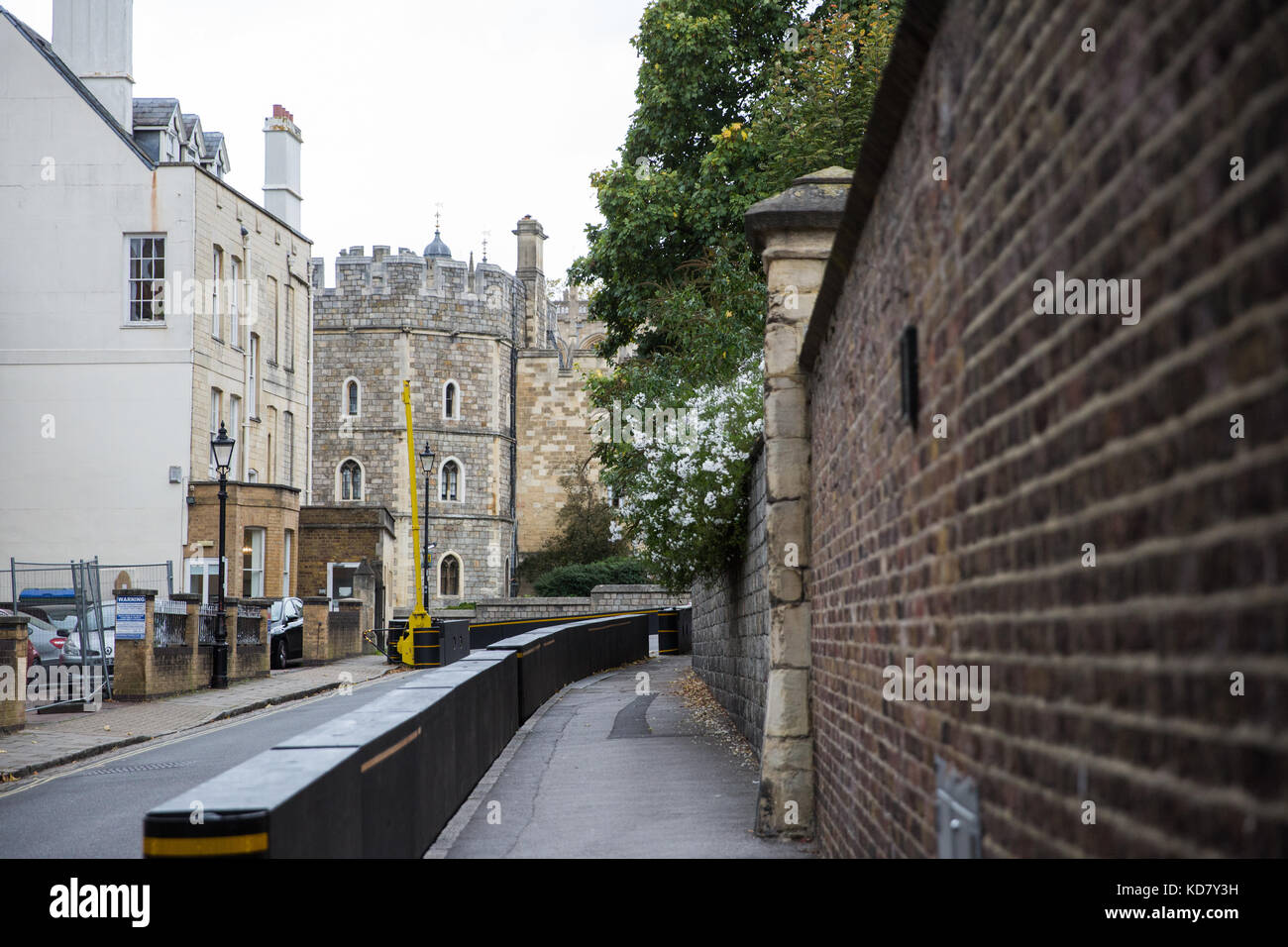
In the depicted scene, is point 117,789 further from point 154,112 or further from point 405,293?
point 405,293

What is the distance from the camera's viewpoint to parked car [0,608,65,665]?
2084 cm

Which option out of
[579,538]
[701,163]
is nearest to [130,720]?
[701,163]

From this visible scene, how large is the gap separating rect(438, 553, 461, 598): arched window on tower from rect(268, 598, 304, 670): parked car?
102 feet

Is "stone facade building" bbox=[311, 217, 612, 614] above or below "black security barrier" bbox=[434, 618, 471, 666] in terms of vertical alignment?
above

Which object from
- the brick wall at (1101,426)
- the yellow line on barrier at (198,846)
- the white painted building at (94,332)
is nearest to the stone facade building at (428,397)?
the white painted building at (94,332)

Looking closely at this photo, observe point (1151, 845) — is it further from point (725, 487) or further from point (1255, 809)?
point (725, 487)

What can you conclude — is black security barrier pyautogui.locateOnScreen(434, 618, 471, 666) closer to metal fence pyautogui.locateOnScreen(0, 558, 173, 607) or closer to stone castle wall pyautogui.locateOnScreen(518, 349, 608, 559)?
metal fence pyautogui.locateOnScreen(0, 558, 173, 607)

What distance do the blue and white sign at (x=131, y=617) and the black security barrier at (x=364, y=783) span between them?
8949 mm

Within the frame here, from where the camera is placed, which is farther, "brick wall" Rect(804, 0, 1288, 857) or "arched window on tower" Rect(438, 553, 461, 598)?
"arched window on tower" Rect(438, 553, 461, 598)

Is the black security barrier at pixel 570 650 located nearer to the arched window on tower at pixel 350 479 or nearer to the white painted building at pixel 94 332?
the white painted building at pixel 94 332

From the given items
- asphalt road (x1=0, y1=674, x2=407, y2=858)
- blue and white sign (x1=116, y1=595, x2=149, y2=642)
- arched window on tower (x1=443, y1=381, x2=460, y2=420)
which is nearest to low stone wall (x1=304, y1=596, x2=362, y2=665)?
blue and white sign (x1=116, y1=595, x2=149, y2=642)

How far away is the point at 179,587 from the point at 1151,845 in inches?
1311

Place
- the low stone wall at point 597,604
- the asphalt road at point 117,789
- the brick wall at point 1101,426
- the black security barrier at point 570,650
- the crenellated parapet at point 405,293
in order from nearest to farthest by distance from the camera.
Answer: the brick wall at point 1101,426 < the asphalt road at point 117,789 < the black security barrier at point 570,650 < the low stone wall at point 597,604 < the crenellated parapet at point 405,293

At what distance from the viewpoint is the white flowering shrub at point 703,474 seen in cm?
1282
